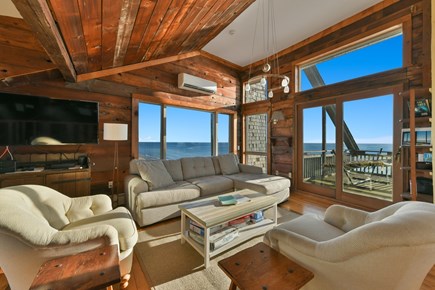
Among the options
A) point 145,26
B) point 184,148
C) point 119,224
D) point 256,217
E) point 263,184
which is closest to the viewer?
point 119,224

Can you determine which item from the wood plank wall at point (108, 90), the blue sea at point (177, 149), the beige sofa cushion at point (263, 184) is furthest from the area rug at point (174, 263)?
the blue sea at point (177, 149)

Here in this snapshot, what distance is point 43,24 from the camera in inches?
58.7

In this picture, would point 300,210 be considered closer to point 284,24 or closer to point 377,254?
point 377,254

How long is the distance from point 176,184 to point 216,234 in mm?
1456

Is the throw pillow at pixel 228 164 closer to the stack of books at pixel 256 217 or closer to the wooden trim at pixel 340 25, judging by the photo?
the stack of books at pixel 256 217

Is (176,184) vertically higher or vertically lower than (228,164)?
lower

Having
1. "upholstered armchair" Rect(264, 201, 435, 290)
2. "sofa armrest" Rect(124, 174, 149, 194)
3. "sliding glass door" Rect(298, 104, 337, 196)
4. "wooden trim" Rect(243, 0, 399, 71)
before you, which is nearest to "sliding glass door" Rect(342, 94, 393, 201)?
"sliding glass door" Rect(298, 104, 337, 196)

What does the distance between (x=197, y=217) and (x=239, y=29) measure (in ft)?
11.9

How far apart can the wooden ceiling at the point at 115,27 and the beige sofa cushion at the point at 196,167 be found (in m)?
2.19

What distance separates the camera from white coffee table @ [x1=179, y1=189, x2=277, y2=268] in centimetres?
185

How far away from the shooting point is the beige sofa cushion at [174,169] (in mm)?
3557

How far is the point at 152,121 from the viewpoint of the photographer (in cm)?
418

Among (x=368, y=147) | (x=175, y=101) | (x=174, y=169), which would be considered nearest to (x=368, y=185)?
(x=368, y=147)

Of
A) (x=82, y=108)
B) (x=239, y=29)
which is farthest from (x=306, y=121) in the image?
(x=82, y=108)
